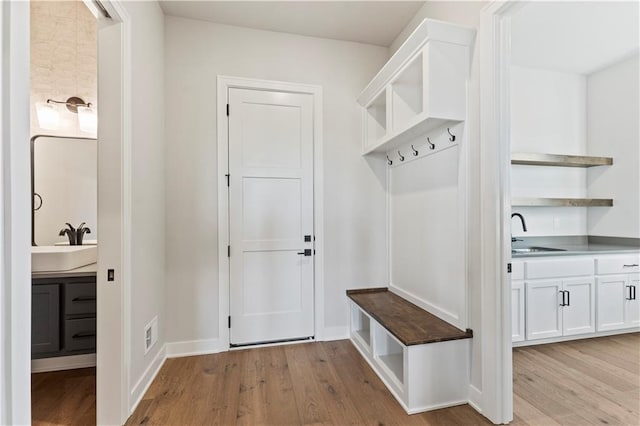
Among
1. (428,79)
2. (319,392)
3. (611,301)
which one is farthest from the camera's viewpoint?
(611,301)

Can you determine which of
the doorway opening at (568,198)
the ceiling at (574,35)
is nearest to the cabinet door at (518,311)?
the doorway opening at (568,198)

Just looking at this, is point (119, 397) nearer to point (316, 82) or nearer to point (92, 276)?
point (92, 276)

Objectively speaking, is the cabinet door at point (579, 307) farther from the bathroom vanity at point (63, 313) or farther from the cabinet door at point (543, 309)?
the bathroom vanity at point (63, 313)

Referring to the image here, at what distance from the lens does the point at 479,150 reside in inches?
70.9

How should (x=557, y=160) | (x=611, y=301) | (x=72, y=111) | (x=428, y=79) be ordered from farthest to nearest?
(x=557, y=160), (x=611, y=301), (x=72, y=111), (x=428, y=79)

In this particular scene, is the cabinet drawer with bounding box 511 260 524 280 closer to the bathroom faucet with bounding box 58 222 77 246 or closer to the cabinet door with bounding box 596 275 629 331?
the cabinet door with bounding box 596 275 629 331

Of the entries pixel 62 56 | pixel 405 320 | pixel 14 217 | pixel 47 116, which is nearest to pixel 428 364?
pixel 405 320

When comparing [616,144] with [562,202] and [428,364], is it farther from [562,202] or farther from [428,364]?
[428,364]

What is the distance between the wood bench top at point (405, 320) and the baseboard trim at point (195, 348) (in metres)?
1.25

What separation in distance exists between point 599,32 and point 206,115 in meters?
3.67

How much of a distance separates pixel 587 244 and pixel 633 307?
77 cm

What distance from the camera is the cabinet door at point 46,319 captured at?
204 cm

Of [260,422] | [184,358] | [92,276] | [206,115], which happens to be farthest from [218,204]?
[260,422]

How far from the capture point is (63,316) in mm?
2088
